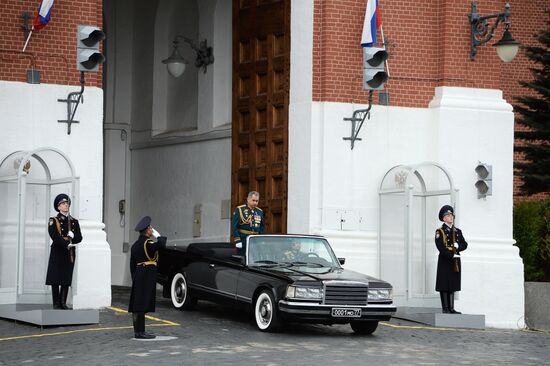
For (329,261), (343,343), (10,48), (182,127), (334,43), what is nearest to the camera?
(343,343)

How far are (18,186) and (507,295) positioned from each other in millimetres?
8830

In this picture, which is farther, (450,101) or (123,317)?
(450,101)

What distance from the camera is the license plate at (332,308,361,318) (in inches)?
690

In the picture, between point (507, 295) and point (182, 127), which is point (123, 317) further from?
point (182, 127)

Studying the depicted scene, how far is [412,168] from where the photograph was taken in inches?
865

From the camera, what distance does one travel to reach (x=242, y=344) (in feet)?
54.6

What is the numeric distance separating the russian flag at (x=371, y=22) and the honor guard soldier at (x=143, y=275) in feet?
21.9

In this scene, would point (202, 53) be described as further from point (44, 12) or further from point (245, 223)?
point (245, 223)

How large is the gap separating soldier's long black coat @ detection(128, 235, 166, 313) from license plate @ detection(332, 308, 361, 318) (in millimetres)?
2407

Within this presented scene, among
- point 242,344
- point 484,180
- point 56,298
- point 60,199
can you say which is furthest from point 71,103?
point 484,180

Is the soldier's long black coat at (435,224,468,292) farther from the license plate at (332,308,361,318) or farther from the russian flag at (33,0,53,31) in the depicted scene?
the russian flag at (33,0,53,31)

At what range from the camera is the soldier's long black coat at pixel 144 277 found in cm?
1717

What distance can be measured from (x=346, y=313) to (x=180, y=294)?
3.66m

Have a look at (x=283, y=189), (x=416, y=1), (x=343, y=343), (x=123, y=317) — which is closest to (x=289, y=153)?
(x=283, y=189)
